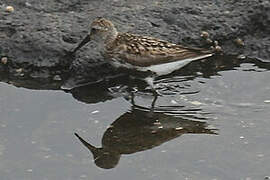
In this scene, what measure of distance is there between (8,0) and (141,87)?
1938mm

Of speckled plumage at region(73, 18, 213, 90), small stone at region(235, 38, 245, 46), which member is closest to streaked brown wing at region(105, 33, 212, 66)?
speckled plumage at region(73, 18, 213, 90)

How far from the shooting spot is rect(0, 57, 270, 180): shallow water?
664 cm

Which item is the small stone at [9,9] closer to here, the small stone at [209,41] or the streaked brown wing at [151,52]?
the streaked brown wing at [151,52]

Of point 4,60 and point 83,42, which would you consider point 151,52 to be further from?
point 4,60

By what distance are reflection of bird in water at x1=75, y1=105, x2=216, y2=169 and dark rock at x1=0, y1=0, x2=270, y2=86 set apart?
3.22ft

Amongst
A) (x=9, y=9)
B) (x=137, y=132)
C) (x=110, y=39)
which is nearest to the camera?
(x=137, y=132)

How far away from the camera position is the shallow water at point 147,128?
6.64 meters

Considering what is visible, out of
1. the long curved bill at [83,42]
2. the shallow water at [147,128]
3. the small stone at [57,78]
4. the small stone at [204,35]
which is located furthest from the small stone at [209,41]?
the small stone at [57,78]

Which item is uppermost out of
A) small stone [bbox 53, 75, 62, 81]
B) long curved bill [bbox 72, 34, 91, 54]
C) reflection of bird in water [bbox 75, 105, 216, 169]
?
long curved bill [bbox 72, 34, 91, 54]

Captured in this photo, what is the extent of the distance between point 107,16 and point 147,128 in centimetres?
193

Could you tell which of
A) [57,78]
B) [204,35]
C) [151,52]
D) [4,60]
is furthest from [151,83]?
[4,60]

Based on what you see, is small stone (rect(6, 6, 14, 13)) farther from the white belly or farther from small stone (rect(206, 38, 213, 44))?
small stone (rect(206, 38, 213, 44))

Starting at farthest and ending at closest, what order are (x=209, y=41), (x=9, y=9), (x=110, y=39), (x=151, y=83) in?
(x=209, y=41) → (x=9, y=9) → (x=110, y=39) → (x=151, y=83)

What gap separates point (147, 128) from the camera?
7.38 m
